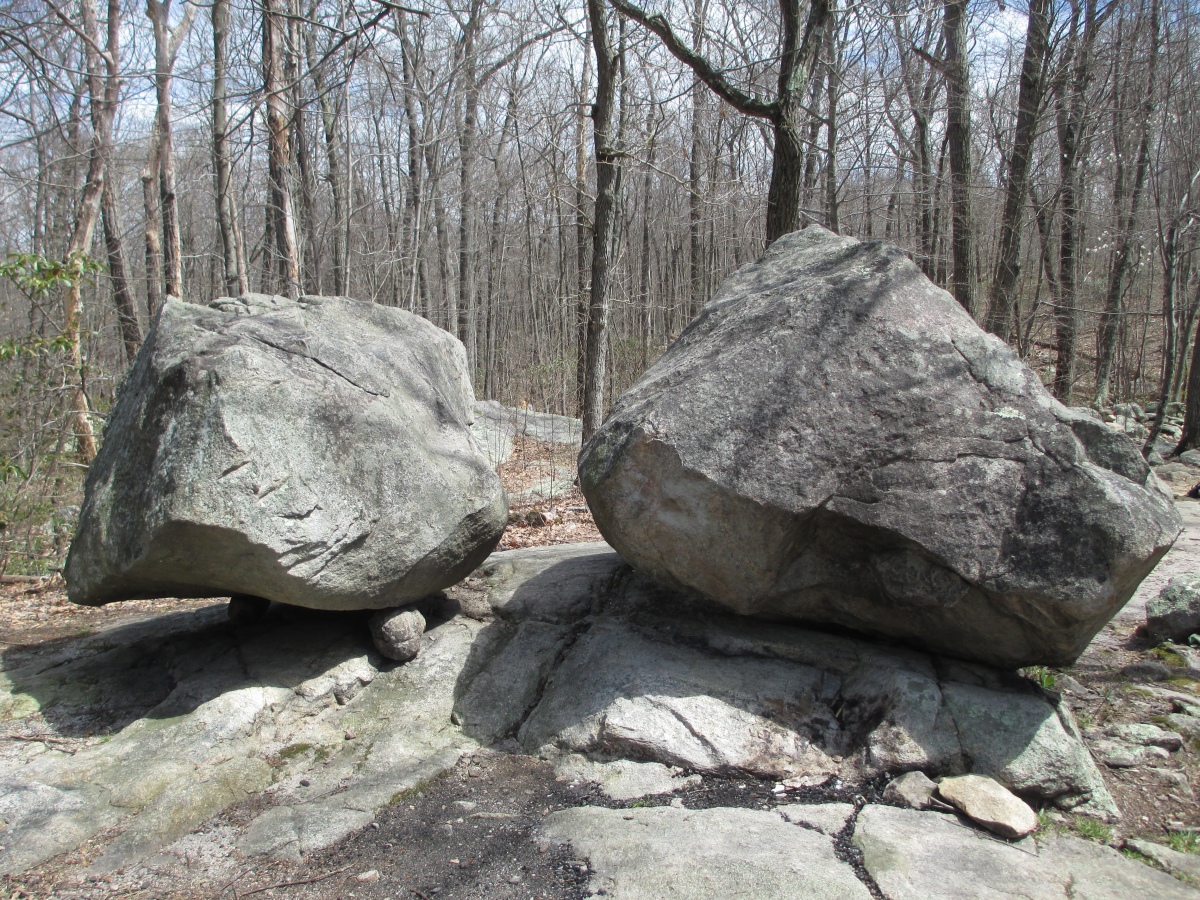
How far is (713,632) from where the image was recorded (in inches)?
143

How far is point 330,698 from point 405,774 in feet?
2.15

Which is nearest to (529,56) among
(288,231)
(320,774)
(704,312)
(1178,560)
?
(288,231)

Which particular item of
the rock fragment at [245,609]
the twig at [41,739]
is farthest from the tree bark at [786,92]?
the twig at [41,739]

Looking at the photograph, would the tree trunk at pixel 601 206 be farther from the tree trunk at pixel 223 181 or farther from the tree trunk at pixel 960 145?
the tree trunk at pixel 223 181

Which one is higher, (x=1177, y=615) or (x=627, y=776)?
(x=1177, y=615)

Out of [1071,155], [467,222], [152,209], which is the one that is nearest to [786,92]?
[1071,155]

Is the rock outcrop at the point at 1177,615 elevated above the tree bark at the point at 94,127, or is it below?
below

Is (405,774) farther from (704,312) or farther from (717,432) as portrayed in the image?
(704,312)

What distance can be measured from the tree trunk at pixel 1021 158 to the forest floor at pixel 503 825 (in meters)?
5.57

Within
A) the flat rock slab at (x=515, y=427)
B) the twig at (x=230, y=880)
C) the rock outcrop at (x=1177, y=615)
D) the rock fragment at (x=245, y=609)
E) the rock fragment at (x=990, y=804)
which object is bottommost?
the twig at (x=230, y=880)

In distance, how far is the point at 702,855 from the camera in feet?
8.08

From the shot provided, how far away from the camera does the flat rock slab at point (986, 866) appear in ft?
7.53

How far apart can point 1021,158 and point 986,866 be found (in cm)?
844

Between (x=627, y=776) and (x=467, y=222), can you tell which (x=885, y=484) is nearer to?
(x=627, y=776)
